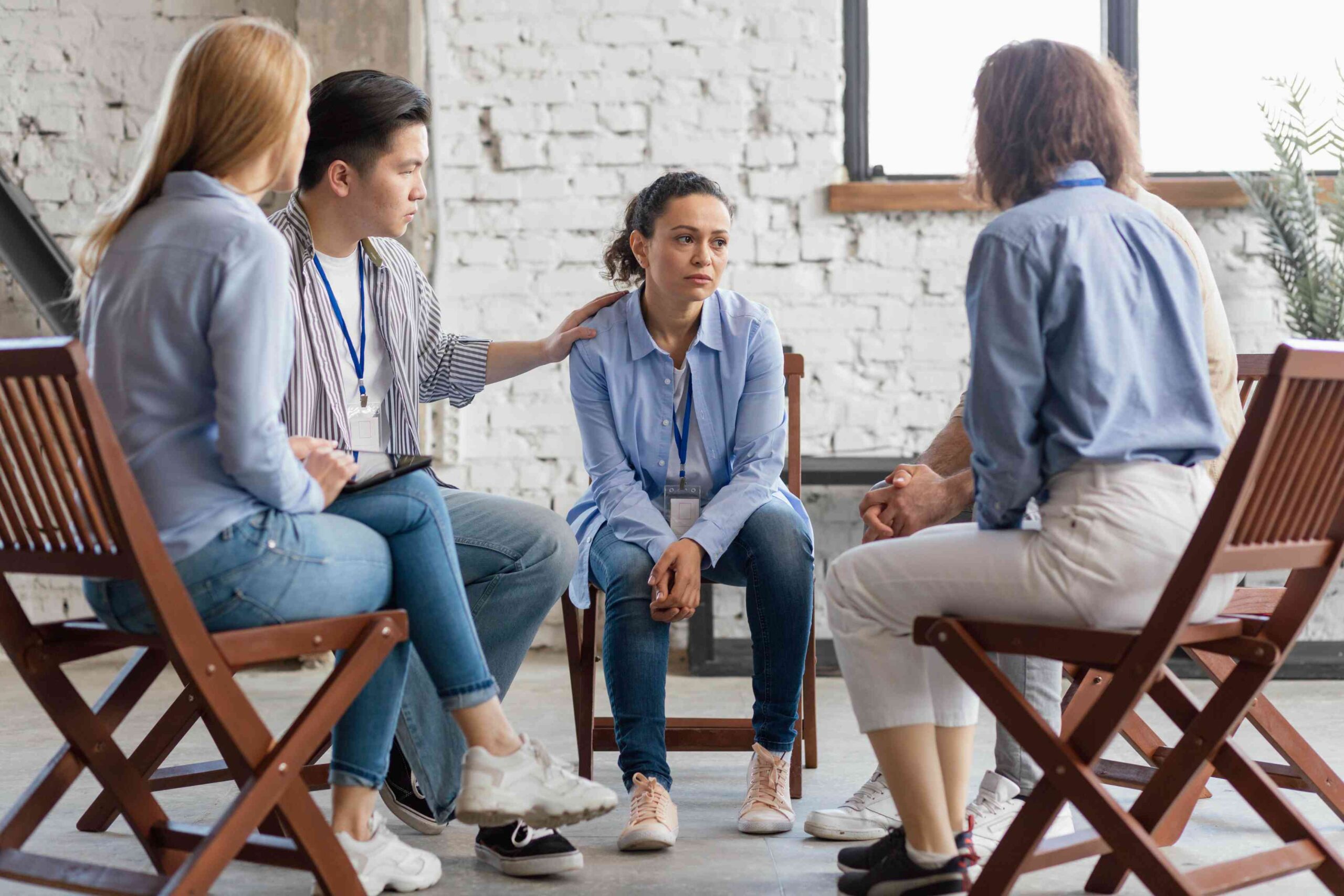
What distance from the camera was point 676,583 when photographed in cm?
231

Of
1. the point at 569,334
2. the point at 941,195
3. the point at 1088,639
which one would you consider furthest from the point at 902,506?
the point at 941,195

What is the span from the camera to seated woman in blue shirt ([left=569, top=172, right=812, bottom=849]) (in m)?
2.32

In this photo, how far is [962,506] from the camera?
2.18m

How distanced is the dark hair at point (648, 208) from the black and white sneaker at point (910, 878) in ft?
4.44

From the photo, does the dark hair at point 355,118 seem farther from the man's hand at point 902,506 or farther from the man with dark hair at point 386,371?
the man's hand at point 902,506

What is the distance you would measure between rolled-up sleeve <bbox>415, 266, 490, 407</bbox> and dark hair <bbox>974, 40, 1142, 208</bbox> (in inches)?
46.0

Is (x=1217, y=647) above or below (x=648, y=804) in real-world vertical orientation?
above

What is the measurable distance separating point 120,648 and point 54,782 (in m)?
0.44

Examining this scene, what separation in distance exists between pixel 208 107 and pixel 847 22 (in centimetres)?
281

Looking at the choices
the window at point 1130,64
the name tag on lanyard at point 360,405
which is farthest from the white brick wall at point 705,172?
the name tag on lanyard at point 360,405

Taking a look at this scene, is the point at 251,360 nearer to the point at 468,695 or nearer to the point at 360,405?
the point at 468,695

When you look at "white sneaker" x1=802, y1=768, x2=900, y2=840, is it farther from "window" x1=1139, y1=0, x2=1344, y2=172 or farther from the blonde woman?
"window" x1=1139, y1=0, x2=1344, y2=172

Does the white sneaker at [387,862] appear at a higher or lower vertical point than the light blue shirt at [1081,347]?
lower

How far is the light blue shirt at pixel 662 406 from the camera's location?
2580 millimetres
